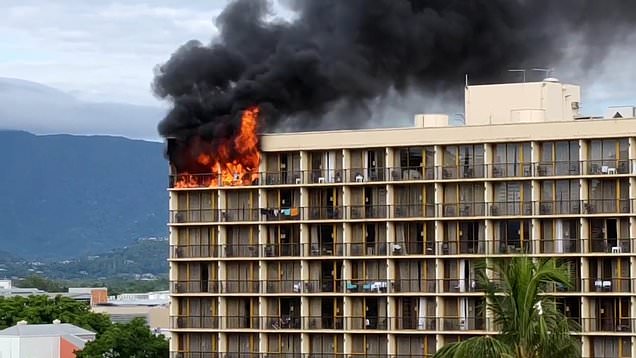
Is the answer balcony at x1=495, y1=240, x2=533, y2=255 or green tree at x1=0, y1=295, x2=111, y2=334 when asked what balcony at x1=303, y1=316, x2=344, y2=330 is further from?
green tree at x1=0, y1=295, x2=111, y2=334

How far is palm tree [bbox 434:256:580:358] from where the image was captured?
51.2 m

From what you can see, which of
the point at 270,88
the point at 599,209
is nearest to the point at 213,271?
the point at 270,88

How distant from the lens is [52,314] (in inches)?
7407

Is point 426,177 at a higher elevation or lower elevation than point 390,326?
higher

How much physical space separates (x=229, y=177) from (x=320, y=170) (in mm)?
6128

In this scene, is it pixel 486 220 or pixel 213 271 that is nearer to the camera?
pixel 486 220

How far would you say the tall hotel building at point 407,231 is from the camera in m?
105

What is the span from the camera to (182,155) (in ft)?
390

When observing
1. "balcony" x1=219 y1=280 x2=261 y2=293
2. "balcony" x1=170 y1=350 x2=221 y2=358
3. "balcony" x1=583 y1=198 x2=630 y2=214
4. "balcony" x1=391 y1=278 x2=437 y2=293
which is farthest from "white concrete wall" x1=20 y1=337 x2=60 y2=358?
"balcony" x1=583 y1=198 x2=630 y2=214

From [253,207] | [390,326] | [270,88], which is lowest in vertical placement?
[390,326]

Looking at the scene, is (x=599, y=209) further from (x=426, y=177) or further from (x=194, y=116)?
(x=194, y=116)

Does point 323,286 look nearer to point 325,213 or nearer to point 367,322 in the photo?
point 367,322

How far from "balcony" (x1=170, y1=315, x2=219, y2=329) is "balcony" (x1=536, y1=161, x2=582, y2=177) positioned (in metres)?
22.4

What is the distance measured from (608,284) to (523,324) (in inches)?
2104
